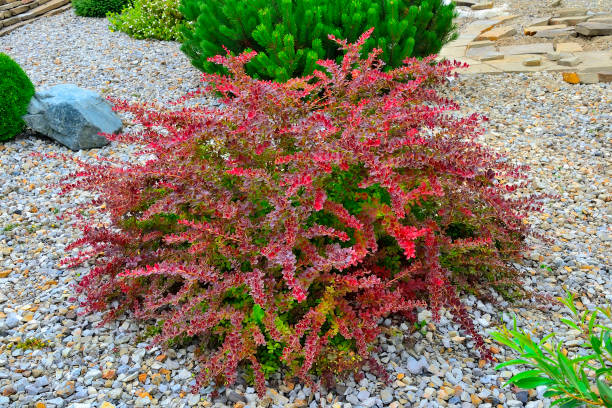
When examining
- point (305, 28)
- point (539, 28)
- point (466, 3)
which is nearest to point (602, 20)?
point (539, 28)

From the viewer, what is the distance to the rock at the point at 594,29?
7258 mm

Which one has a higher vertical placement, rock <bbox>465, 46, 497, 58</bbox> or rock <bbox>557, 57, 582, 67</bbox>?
rock <bbox>557, 57, 582, 67</bbox>

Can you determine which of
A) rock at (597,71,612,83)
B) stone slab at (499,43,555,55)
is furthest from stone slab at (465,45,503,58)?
rock at (597,71,612,83)

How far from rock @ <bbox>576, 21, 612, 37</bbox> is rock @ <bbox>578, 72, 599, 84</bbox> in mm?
2212

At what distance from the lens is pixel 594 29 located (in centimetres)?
728

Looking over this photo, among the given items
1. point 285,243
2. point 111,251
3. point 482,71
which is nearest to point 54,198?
point 111,251

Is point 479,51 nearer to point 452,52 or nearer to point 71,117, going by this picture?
point 452,52

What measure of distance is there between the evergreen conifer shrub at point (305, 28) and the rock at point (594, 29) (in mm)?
2866

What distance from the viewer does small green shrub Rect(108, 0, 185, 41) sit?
7.69m

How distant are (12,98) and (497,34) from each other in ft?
21.1

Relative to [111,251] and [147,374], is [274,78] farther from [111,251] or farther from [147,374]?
[147,374]

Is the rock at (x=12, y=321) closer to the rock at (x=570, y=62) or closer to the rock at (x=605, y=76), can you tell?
the rock at (x=605, y=76)

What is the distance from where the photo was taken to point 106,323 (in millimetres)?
2471

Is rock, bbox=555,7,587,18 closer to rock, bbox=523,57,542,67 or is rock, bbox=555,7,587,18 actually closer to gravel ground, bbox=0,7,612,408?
rock, bbox=523,57,542,67
